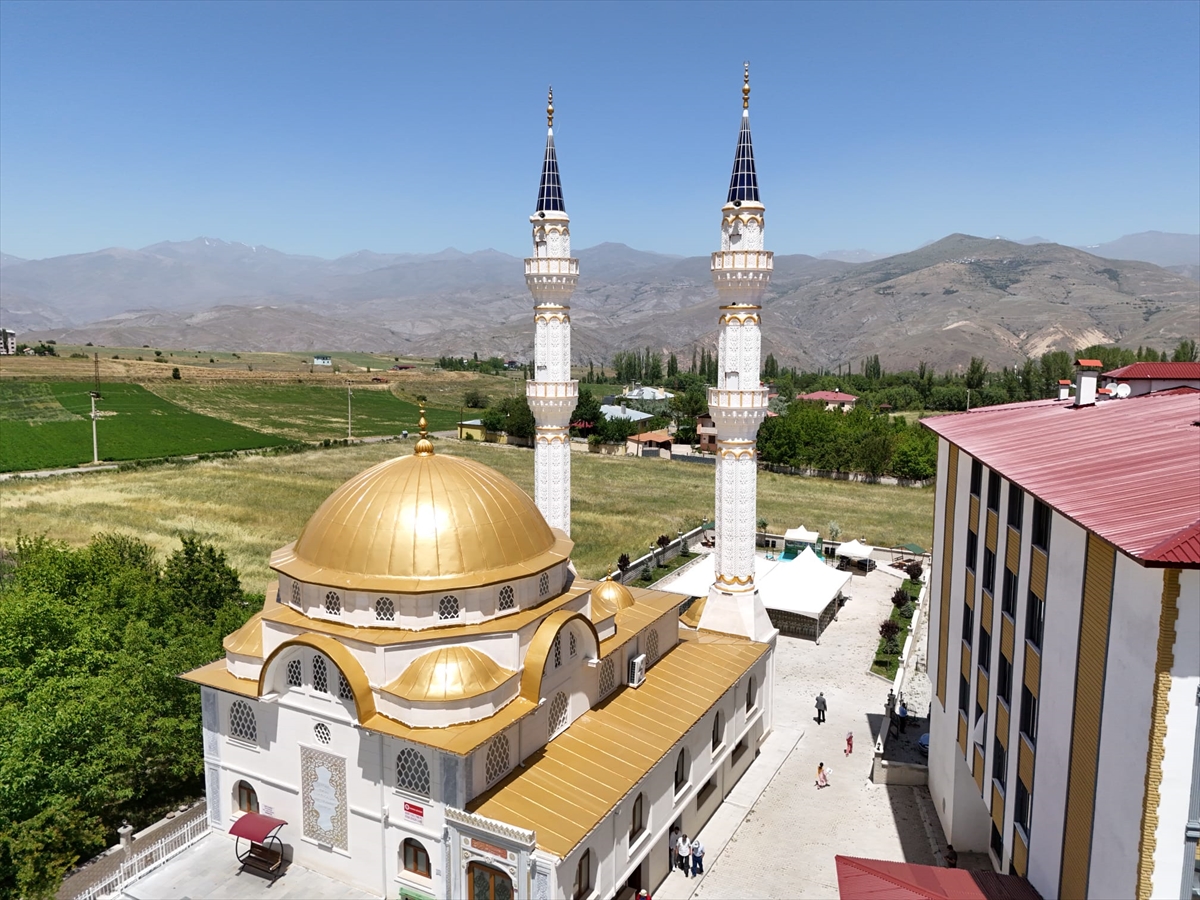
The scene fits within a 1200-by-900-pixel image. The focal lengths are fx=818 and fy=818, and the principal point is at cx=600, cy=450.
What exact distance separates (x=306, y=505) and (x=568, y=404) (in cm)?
4175

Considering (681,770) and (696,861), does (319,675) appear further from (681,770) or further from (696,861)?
(696,861)

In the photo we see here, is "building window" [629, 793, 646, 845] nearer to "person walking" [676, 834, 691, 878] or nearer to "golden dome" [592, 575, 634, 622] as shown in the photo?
"person walking" [676, 834, 691, 878]

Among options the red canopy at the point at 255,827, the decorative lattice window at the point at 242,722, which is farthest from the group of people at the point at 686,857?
the decorative lattice window at the point at 242,722

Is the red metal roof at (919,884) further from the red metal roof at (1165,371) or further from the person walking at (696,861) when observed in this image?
the red metal roof at (1165,371)

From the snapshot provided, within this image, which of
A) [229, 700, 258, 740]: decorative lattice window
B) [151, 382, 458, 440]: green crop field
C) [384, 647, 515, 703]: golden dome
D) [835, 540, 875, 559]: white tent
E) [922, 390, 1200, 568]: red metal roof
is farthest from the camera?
[151, 382, 458, 440]: green crop field

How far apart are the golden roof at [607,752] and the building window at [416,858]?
165 centimetres

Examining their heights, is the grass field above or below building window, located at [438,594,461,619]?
below

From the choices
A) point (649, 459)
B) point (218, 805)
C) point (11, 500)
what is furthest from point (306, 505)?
point (218, 805)

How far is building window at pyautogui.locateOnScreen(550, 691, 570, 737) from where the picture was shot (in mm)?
17406

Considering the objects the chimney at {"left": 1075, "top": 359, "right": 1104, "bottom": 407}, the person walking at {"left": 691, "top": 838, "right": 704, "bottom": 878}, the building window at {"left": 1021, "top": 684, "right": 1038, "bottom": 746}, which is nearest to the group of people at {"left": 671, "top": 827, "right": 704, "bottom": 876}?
the person walking at {"left": 691, "top": 838, "right": 704, "bottom": 878}

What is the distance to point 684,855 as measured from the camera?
19.0 metres

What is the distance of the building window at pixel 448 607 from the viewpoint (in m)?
16.3

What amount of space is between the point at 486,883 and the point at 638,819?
152 inches

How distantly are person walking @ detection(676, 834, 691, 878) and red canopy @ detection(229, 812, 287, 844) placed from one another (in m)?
8.73
